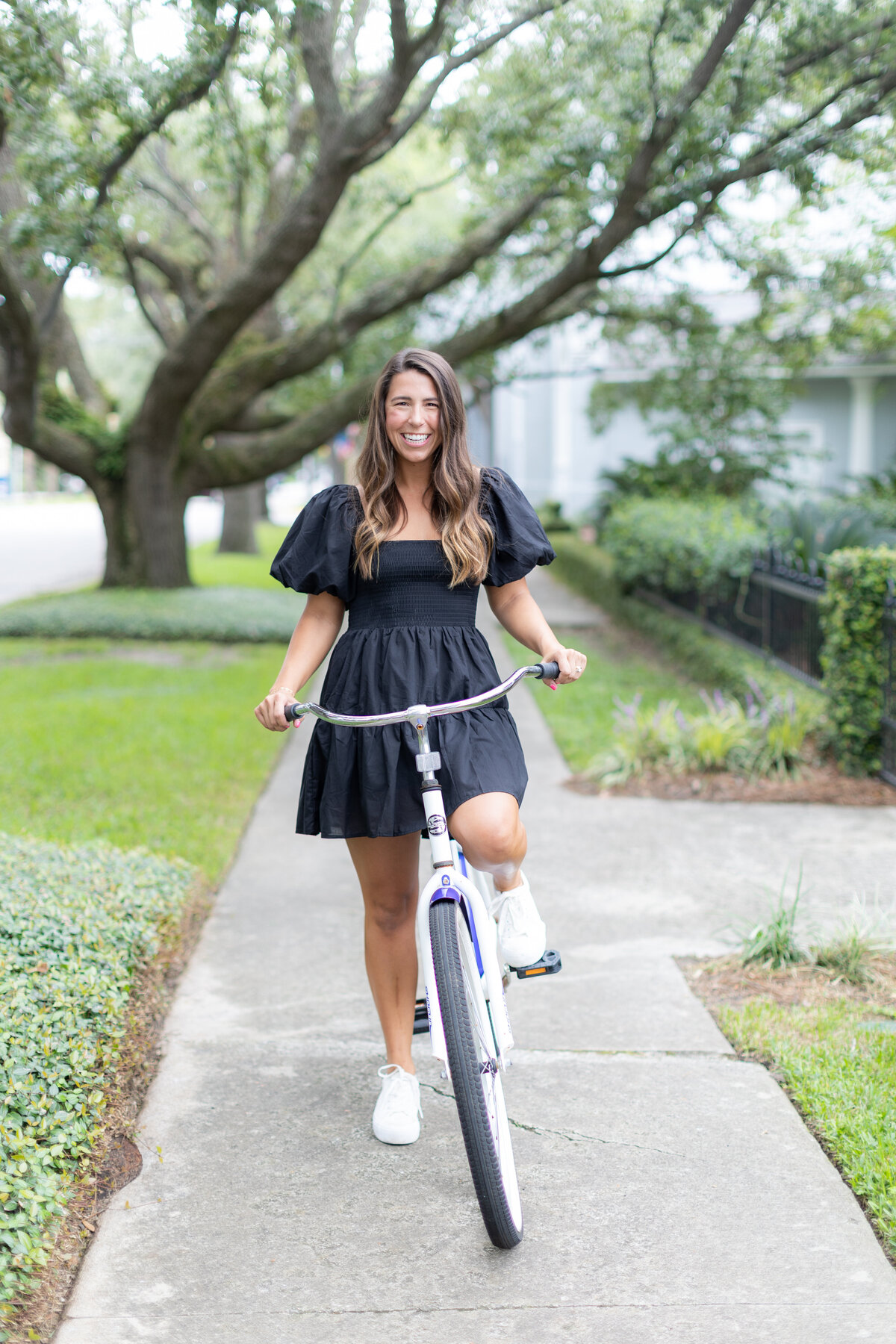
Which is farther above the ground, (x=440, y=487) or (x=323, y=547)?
(x=440, y=487)

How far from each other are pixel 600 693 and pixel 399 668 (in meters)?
6.53

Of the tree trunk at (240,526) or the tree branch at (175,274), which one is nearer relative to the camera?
the tree branch at (175,274)

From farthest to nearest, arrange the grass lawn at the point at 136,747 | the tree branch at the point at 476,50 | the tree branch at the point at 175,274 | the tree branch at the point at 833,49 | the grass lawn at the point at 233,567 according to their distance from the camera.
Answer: the grass lawn at the point at 233,567 < the tree branch at the point at 175,274 < the tree branch at the point at 476,50 < the tree branch at the point at 833,49 < the grass lawn at the point at 136,747

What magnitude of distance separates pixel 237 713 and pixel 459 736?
5.89 meters

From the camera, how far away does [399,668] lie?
293 cm

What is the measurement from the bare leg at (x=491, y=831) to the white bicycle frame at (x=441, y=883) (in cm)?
5

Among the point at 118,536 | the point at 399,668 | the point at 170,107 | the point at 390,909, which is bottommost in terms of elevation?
the point at 390,909

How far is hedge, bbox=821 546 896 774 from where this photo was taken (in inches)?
253

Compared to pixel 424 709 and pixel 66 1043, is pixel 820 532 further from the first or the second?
pixel 66 1043

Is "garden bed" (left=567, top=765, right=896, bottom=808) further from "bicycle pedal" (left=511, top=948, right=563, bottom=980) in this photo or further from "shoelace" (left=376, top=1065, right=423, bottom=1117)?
"bicycle pedal" (left=511, top=948, right=563, bottom=980)

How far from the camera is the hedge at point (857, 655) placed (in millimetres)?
6438

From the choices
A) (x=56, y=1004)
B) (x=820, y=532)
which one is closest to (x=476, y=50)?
(x=820, y=532)

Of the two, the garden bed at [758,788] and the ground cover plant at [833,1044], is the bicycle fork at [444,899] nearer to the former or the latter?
the ground cover plant at [833,1044]

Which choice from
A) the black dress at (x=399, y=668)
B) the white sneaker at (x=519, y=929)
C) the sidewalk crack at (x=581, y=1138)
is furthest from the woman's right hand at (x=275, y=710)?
the sidewalk crack at (x=581, y=1138)
